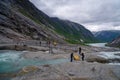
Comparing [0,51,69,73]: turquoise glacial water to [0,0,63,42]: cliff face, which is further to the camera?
[0,0,63,42]: cliff face

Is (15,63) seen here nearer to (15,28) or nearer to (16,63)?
(16,63)

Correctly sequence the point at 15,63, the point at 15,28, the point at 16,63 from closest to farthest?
the point at 15,63 → the point at 16,63 → the point at 15,28

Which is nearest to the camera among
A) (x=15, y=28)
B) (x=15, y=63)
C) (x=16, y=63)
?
(x=15, y=63)

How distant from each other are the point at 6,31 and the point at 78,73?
3907 inches

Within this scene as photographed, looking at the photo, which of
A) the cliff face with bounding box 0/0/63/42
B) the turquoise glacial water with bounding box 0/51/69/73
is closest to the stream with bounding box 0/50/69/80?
the turquoise glacial water with bounding box 0/51/69/73

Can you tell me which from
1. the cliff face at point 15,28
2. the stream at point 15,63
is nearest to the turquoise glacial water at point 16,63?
the stream at point 15,63

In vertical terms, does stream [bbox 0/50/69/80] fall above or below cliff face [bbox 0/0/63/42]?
below

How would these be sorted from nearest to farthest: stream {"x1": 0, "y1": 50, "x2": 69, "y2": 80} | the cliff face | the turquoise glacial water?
stream {"x1": 0, "y1": 50, "x2": 69, "y2": 80} < the turquoise glacial water < the cliff face

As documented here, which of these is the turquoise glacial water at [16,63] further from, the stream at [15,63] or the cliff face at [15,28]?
→ the cliff face at [15,28]

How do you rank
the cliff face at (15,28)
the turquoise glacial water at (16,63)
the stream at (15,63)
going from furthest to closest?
the cliff face at (15,28), the turquoise glacial water at (16,63), the stream at (15,63)

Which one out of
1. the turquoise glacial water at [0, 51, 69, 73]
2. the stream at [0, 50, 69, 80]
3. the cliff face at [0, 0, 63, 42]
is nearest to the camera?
the stream at [0, 50, 69, 80]

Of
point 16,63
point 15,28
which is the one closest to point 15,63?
point 16,63

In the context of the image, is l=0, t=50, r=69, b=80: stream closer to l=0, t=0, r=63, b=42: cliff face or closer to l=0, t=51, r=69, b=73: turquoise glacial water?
l=0, t=51, r=69, b=73: turquoise glacial water

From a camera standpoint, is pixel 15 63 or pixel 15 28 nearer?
pixel 15 63
